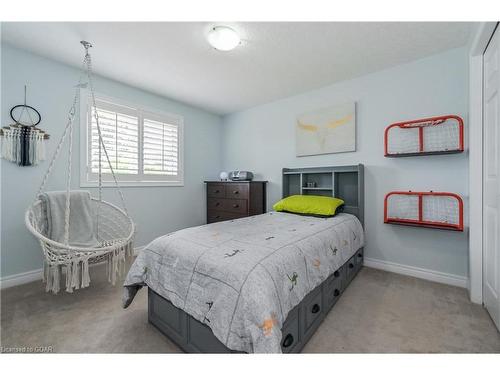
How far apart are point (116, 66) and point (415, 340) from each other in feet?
12.1

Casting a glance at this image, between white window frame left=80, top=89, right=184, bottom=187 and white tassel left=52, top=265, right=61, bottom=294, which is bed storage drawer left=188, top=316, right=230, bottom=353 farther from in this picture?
white window frame left=80, top=89, right=184, bottom=187

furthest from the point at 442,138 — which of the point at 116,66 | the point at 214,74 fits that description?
the point at 116,66

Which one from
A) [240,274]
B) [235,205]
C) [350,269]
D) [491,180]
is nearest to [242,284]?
[240,274]

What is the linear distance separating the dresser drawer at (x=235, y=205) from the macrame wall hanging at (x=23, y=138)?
231 cm

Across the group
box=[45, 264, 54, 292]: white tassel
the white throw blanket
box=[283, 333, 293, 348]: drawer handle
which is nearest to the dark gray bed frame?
box=[283, 333, 293, 348]: drawer handle

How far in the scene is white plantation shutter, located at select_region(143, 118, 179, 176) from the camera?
10.8 feet

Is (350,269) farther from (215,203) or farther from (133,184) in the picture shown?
(133,184)

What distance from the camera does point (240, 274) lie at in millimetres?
1086

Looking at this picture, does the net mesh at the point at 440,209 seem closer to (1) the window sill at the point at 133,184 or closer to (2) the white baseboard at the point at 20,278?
(1) the window sill at the point at 133,184

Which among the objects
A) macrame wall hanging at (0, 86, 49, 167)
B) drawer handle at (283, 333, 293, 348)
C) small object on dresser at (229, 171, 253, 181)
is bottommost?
drawer handle at (283, 333, 293, 348)

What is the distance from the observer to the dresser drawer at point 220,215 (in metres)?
3.54

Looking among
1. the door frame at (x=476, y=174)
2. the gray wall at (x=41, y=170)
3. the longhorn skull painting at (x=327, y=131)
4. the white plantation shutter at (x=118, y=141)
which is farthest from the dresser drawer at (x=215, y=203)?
the door frame at (x=476, y=174)

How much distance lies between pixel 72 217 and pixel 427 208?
367 cm

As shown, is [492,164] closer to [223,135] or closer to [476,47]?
[476,47]
